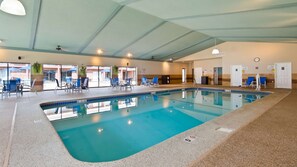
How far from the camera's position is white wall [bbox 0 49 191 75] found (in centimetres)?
856

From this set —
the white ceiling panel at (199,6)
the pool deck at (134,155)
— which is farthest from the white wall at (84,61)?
the white ceiling panel at (199,6)

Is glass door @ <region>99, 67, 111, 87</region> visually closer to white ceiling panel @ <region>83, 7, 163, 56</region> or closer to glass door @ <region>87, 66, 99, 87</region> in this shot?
glass door @ <region>87, 66, 99, 87</region>

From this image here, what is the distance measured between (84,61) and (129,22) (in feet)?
17.4

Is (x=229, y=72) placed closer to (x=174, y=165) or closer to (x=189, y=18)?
(x=189, y=18)

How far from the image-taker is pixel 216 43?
39.7ft

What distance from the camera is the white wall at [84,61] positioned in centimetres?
856

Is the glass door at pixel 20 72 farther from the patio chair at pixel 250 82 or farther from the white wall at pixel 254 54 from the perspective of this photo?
the patio chair at pixel 250 82

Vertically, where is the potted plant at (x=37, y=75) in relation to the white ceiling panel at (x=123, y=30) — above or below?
below

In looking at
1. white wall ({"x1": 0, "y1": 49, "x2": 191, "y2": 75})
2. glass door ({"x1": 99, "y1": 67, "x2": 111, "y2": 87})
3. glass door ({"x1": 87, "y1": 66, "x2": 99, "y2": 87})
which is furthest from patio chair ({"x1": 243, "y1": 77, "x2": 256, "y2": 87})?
glass door ({"x1": 87, "y1": 66, "x2": 99, "y2": 87})

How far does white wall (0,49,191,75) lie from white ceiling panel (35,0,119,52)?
0.91 meters

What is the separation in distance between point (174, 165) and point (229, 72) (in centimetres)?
1202

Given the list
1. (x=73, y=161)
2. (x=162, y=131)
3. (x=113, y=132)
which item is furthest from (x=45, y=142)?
(x=162, y=131)

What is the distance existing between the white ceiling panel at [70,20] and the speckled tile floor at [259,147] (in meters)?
5.20

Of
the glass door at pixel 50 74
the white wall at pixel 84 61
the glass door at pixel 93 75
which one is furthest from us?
the glass door at pixel 93 75
